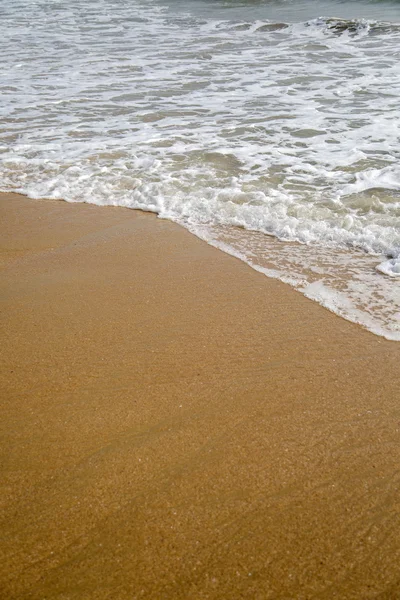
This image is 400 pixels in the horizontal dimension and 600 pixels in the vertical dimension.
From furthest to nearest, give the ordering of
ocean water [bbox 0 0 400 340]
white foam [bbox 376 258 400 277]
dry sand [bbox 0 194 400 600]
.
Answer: ocean water [bbox 0 0 400 340], white foam [bbox 376 258 400 277], dry sand [bbox 0 194 400 600]

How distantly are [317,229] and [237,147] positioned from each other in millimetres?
2204

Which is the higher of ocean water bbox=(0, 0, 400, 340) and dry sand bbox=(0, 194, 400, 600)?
ocean water bbox=(0, 0, 400, 340)

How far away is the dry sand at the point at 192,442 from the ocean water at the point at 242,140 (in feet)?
1.72

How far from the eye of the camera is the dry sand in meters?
1.68

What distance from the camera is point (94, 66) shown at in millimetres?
10617

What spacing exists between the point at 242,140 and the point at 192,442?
15.5ft

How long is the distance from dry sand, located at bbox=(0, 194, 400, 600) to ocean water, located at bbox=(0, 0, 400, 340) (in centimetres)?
53

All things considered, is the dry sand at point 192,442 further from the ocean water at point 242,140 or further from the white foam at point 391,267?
the white foam at point 391,267

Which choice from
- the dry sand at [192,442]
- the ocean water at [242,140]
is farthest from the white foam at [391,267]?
the dry sand at [192,442]

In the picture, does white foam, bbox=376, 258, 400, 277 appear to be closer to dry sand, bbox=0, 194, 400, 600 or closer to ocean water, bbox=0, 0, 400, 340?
ocean water, bbox=0, 0, 400, 340

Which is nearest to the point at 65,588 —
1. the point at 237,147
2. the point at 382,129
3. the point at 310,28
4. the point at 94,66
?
the point at 237,147

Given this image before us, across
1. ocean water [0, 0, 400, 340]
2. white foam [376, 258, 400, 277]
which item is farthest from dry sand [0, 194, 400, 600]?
white foam [376, 258, 400, 277]

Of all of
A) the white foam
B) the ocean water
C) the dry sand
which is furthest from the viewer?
the ocean water

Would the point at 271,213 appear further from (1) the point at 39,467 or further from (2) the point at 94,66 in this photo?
(2) the point at 94,66
